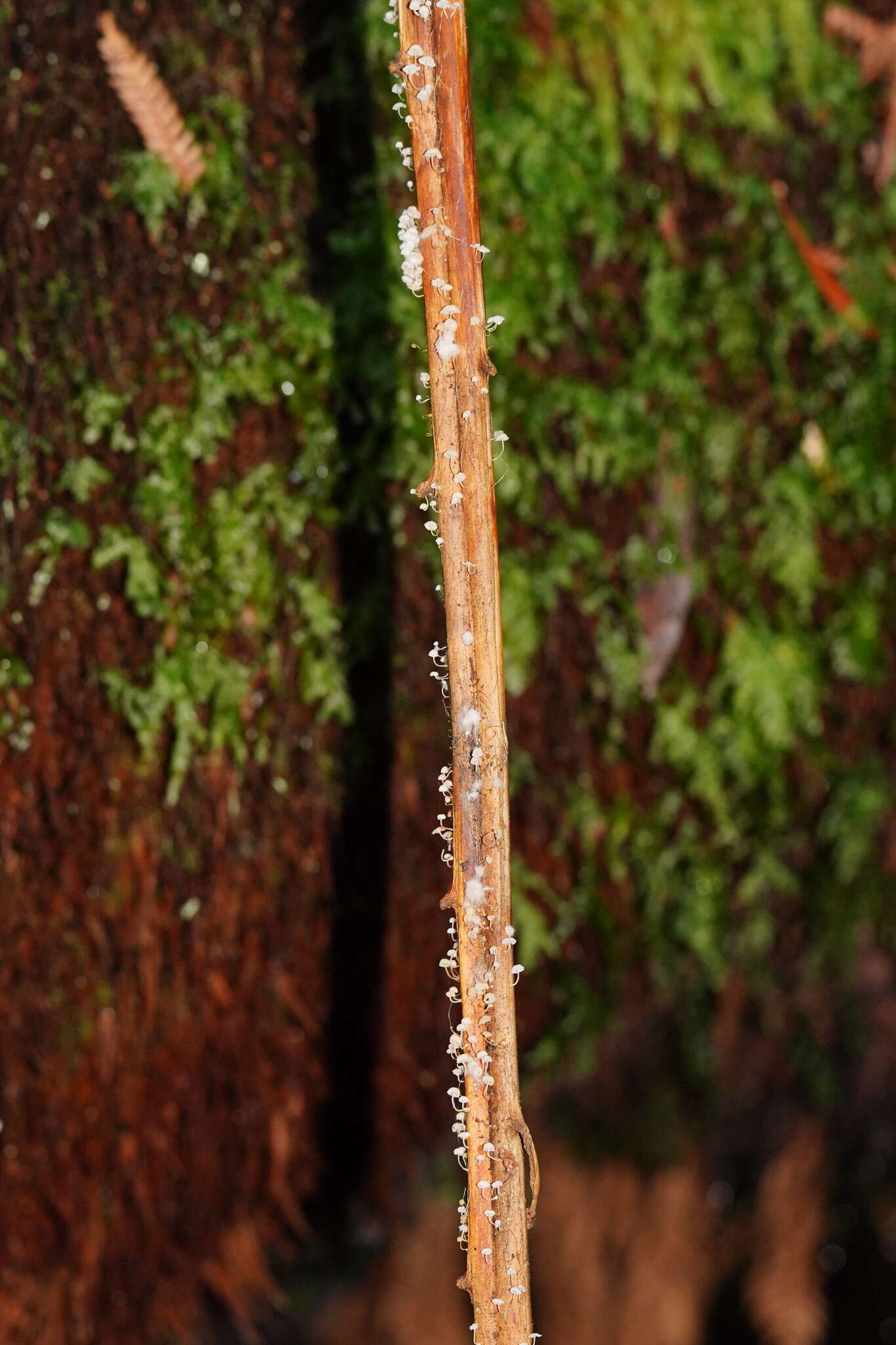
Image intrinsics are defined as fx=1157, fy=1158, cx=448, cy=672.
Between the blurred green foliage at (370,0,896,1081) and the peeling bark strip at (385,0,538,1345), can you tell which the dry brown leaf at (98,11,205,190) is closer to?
the blurred green foliage at (370,0,896,1081)

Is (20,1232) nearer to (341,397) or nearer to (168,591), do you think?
(168,591)

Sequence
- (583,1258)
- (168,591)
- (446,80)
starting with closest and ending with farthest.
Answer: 1. (446,80)
2. (168,591)
3. (583,1258)

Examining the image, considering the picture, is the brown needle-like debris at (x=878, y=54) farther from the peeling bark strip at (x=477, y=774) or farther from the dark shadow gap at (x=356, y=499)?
the peeling bark strip at (x=477, y=774)

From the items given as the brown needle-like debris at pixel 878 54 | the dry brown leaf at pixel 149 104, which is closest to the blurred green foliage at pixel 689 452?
the brown needle-like debris at pixel 878 54

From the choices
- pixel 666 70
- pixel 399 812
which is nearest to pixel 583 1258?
pixel 399 812

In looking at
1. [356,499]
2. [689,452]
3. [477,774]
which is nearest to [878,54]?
[689,452]

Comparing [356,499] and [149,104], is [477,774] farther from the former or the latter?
[149,104]
